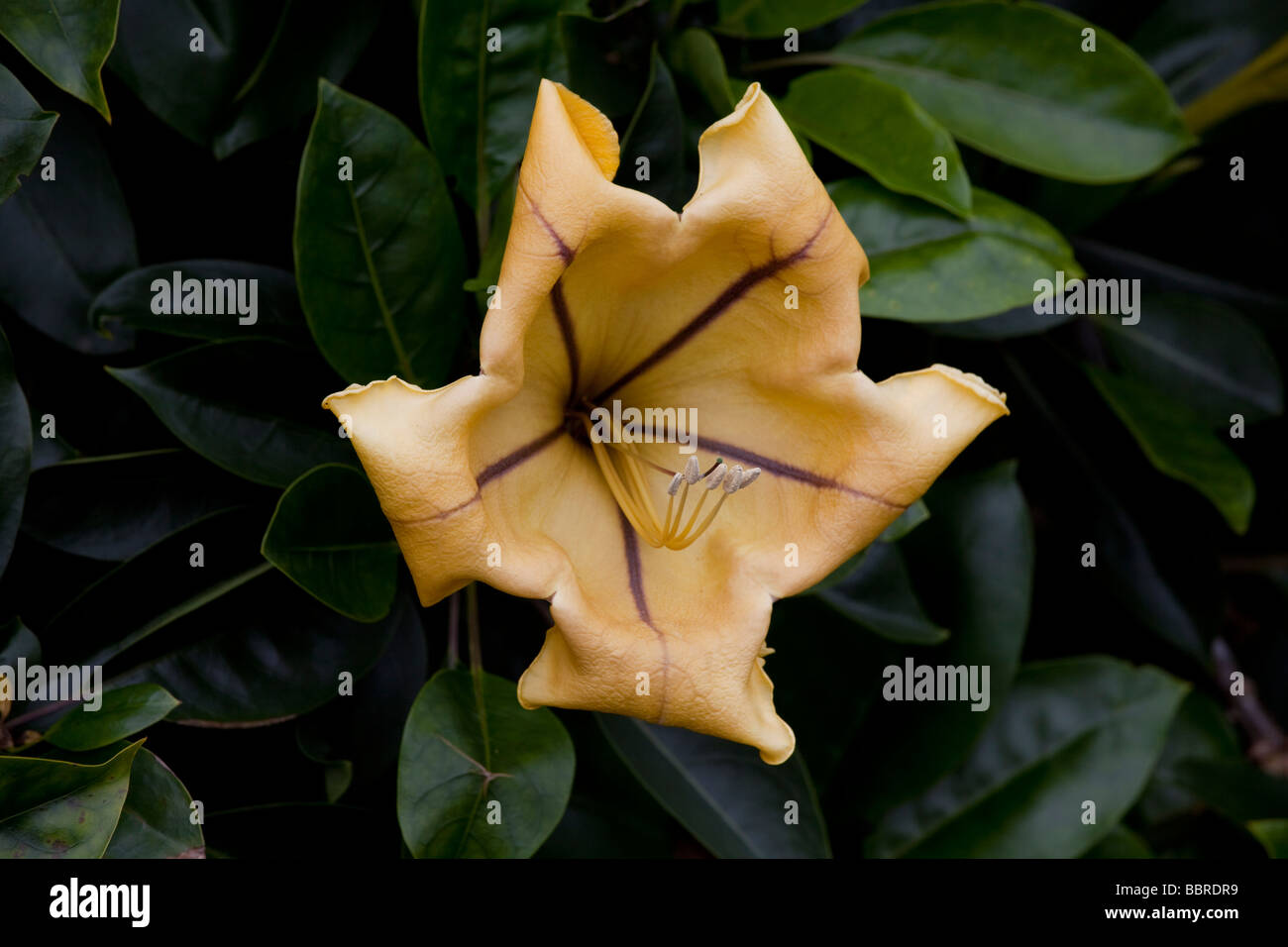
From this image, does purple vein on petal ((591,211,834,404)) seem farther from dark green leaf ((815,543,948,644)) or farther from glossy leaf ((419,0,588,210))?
dark green leaf ((815,543,948,644))

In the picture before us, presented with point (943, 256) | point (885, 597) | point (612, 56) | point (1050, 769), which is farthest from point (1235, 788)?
point (612, 56)

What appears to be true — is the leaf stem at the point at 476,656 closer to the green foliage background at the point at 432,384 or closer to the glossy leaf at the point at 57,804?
the green foliage background at the point at 432,384

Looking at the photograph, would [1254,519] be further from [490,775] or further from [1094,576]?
[490,775]

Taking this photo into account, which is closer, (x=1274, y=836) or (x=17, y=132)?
(x=17, y=132)

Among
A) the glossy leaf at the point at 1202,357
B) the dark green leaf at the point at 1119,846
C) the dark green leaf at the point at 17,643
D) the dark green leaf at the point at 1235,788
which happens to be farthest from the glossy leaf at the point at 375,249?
the dark green leaf at the point at 1235,788

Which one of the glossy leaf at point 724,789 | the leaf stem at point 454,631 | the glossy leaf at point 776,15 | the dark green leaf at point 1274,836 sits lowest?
the dark green leaf at point 1274,836

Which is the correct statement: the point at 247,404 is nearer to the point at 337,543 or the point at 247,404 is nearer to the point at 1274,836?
the point at 337,543

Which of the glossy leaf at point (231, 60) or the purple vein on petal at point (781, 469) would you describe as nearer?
the purple vein on petal at point (781, 469)
